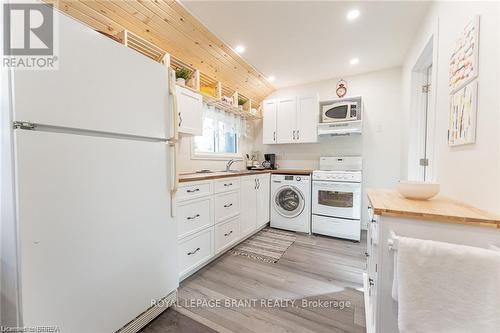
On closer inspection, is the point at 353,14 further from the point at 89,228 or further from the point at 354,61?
the point at 89,228

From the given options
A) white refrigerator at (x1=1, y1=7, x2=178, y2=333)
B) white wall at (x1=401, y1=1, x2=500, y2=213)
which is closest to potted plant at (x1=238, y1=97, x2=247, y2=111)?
white refrigerator at (x1=1, y1=7, x2=178, y2=333)

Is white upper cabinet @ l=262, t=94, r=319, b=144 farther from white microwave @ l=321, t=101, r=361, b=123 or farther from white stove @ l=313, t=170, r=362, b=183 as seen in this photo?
white stove @ l=313, t=170, r=362, b=183

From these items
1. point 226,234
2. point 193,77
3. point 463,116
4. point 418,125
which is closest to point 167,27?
point 193,77

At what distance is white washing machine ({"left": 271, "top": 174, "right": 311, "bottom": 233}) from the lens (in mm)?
3217

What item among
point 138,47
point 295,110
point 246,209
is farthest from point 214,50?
point 246,209

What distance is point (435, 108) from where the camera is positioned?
5.62 ft

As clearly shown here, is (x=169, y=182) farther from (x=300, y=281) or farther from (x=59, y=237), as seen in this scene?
(x=300, y=281)

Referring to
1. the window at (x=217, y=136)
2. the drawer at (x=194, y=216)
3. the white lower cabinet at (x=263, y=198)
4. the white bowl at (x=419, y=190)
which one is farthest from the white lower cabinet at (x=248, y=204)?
the white bowl at (x=419, y=190)

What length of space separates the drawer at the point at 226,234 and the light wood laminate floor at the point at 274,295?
158 millimetres

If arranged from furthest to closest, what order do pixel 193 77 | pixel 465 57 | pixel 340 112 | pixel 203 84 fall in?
1. pixel 340 112
2. pixel 203 84
3. pixel 193 77
4. pixel 465 57

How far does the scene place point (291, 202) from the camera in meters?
3.35

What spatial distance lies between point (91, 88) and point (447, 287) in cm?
189

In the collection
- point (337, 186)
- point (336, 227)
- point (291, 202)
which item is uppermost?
point (337, 186)

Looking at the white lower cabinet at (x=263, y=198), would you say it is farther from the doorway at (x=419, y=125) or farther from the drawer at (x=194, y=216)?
the doorway at (x=419, y=125)
